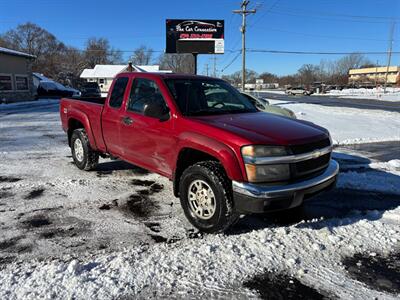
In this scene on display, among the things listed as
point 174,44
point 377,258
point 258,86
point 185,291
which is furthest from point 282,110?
point 258,86

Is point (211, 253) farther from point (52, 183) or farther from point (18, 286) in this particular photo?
point (52, 183)

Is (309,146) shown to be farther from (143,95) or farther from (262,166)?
(143,95)

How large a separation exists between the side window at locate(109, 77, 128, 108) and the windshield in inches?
37.9

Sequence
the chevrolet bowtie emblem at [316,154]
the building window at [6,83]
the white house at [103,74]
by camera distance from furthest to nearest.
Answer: the white house at [103,74], the building window at [6,83], the chevrolet bowtie emblem at [316,154]

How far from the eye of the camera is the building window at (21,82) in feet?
94.9

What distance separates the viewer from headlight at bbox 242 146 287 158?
12.1ft

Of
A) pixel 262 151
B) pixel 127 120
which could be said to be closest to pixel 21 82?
pixel 127 120

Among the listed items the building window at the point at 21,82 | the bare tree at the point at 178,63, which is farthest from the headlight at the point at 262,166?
the bare tree at the point at 178,63

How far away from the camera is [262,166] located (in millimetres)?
3725

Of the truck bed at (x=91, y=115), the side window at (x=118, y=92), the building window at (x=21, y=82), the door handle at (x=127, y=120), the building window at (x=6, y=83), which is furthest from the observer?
the building window at (x=21, y=82)

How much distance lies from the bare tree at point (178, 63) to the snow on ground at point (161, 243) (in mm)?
83256

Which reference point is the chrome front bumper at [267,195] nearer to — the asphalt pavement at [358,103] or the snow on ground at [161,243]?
the snow on ground at [161,243]

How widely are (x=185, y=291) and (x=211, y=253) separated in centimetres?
70

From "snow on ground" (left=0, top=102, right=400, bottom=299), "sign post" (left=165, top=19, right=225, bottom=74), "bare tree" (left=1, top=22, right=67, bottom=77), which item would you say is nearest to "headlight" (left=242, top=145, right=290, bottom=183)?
"snow on ground" (left=0, top=102, right=400, bottom=299)
